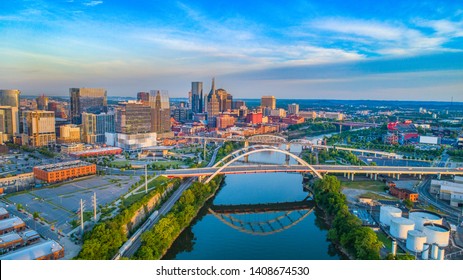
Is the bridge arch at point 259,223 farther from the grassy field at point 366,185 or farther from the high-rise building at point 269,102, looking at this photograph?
the high-rise building at point 269,102

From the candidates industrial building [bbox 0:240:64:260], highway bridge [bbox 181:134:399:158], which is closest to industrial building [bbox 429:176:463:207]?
highway bridge [bbox 181:134:399:158]

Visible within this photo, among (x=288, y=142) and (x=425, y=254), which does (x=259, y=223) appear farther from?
(x=288, y=142)

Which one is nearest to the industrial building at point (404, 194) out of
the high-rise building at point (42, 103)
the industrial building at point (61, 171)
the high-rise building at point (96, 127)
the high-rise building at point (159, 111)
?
the industrial building at point (61, 171)

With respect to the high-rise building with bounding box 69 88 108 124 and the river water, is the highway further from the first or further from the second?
the high-rise building with bounding box 69 88 108 124

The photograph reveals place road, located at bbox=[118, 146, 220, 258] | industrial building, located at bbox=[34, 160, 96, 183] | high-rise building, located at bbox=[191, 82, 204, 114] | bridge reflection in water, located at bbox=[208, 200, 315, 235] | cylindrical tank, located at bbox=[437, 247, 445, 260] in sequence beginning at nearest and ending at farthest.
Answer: cylindrical tank, located at bbox=[437, 247, 445, 260] < road, located at bbox=[118, 146, 220, 258] < bridge reflection in water, located at bbox=[208, 200, 315, 235] < industrial building, located at bbox=[34, 160, 96, 183] < high-rise building, located at bbox=[191, 82, 204, 114]

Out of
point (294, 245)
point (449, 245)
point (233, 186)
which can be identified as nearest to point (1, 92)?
point (233, 186)

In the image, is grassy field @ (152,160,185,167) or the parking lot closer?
the parking lot

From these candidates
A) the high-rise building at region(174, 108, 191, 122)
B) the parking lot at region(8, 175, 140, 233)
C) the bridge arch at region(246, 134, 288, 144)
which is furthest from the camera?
the high-rise building at region(174, 108, 191, 122)
